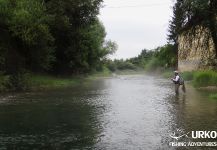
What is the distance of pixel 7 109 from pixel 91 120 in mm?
6201

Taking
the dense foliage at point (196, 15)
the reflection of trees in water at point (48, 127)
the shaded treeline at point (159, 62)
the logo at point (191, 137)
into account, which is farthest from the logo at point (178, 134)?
the shaded treeline at point (159, 62)

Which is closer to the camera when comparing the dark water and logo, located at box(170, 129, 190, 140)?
the dark water

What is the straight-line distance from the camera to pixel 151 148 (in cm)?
1192

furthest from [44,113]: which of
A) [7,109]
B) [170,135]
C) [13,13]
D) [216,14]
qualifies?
[13,13]

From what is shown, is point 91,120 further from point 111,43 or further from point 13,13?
point 111,43

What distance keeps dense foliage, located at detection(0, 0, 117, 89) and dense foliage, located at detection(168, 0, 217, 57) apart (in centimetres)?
1465

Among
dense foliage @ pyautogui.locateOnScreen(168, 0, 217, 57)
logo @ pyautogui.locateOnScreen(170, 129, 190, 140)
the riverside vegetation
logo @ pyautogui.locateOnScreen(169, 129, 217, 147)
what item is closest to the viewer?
logo @ pyautogui.locateOnScreen(169, 129, 217, 147)

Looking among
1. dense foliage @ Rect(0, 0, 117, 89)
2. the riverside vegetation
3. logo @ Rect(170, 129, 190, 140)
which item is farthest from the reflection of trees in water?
dense foliage @ Rect(0, 0, 117, 89)

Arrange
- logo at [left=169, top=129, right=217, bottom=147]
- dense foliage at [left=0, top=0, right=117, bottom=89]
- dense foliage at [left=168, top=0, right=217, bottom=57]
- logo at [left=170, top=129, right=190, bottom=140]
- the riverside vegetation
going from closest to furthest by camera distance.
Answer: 1. logo at [left=169, top=129, right=217, bottom=147]
2. logo at [left=170, top=129, right=190, bottom=140]
3. dense foliage at [left=168, top=0, right=217, bottom=57]
4. the riverside vegetation
5. dense foliage at [left=0, top=0, right=117, bottom=89]

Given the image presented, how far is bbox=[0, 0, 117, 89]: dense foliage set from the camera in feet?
122

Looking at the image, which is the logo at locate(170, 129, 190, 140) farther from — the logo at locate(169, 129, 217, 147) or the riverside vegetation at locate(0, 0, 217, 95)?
the riverside vegetation at locate(0, 0, 217, 95)

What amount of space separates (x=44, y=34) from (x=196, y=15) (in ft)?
54.1

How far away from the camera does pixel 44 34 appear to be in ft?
128

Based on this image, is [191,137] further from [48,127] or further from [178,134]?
[48,127]
